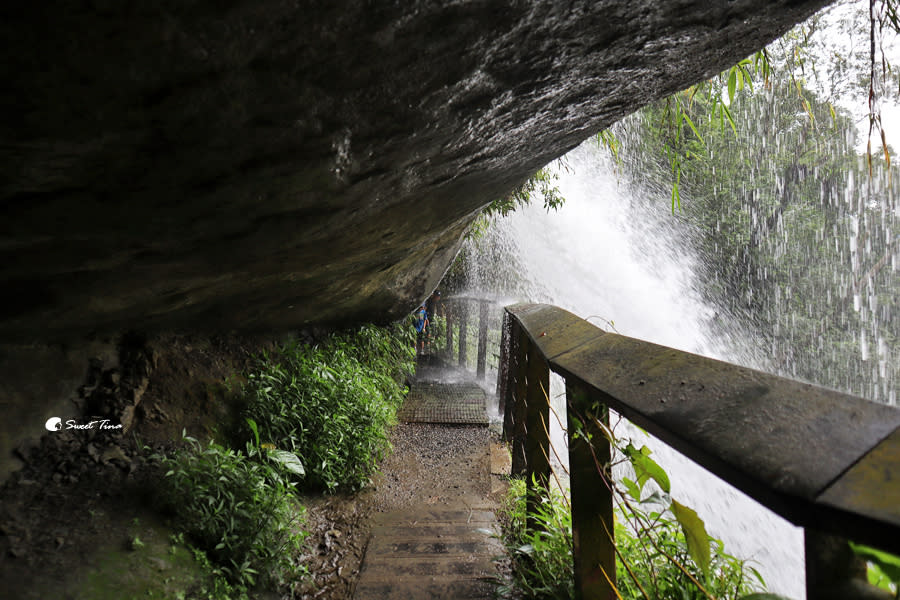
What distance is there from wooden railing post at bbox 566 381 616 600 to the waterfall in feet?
30.5

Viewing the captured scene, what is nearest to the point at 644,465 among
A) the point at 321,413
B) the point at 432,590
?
the point at 432,590

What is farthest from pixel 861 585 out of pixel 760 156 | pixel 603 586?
pixel 760 156

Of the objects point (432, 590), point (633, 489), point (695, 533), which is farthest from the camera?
point (432, 590)

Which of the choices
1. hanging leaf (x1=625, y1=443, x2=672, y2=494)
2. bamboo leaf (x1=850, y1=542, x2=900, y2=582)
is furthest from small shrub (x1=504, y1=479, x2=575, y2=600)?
bamboo leaf (x1=850, y1=542, x2=900, y2=582)

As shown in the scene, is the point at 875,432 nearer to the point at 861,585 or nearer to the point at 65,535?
the point at 861,585

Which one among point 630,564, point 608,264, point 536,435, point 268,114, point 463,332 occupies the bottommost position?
point 630,564

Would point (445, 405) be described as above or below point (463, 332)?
below

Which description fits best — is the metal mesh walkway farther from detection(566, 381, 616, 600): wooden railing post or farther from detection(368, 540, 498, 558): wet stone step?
detection(566, 381, 616, 600): wooden railing post

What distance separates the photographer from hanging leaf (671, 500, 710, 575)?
3.19ft

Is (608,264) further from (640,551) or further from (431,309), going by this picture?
(640,551)

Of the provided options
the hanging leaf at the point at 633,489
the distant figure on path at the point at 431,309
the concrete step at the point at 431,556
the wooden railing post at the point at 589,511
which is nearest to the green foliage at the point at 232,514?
the concrete step at the point at 431,556

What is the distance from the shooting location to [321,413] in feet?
13.4

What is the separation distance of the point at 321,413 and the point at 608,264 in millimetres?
11192

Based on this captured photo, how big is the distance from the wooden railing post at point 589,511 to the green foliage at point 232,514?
185cm
